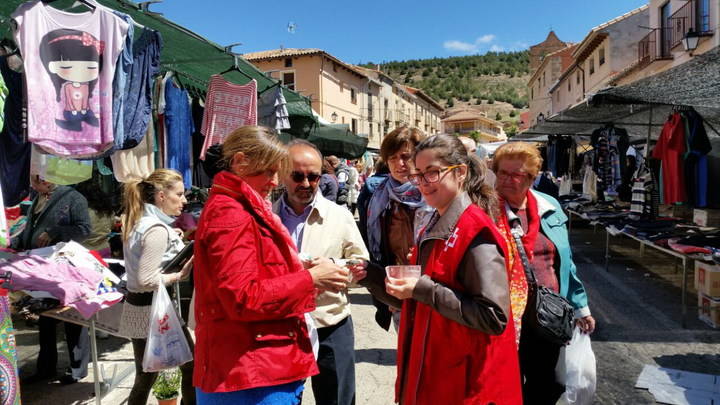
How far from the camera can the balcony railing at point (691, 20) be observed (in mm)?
13805

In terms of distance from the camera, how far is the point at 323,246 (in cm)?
228

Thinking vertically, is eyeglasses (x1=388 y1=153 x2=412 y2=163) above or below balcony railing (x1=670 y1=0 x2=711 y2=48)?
below

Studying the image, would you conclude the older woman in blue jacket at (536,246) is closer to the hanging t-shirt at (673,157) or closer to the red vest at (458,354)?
the red vest at (458,354)

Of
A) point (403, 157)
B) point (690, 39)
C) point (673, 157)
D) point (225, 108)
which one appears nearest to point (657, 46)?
point (690, 39)

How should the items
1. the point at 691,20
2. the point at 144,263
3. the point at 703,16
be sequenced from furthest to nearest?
1. the point at 691,20
2. the point at 703,16
3. the point at 144,263

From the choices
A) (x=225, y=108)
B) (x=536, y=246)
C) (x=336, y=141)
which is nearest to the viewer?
(x=536, y=246)

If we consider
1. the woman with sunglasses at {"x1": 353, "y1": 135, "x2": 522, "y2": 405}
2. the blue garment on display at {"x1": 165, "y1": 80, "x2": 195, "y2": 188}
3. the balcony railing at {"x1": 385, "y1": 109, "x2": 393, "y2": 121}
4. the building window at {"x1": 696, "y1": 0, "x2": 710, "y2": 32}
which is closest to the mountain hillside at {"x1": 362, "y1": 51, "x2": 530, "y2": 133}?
the balcony railing at {"x1": 385, "y1": 109, "x2": 393, "y2": 121}

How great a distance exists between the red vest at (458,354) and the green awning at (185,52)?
3.12 metres

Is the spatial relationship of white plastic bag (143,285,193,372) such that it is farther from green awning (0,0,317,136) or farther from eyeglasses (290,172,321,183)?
green awning (0,0,317,136)

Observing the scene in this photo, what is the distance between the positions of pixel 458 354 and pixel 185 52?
4243mm

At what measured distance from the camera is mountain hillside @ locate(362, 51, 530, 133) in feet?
290

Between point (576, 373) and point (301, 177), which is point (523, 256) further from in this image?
point (301, 177)

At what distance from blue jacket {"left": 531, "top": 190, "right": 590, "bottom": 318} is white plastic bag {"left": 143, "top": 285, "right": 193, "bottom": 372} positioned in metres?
2.16

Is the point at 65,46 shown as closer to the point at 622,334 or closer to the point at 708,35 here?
the point at 622,334
